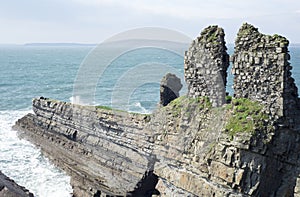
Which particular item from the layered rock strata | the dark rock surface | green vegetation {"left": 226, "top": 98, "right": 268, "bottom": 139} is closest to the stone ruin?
green vegetation {"left": 226, "top": 98, "right": 268, "bottom": 139}

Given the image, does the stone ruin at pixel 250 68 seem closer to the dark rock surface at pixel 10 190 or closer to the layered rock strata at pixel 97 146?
the layered rock strata at pixel 97 146

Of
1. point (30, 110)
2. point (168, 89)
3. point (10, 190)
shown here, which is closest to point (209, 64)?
point (168, 89)

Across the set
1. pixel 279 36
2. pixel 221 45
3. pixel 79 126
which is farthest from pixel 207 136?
pixel 79 126

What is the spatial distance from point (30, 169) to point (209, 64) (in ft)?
59.2

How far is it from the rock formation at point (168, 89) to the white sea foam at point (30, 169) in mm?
8550

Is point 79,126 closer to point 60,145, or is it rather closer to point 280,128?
point 60,145

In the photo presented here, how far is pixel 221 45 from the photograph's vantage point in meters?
15.4

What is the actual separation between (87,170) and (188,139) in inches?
430

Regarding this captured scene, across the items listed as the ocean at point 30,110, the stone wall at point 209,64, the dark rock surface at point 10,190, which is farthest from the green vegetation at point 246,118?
the ocean at point 30,110

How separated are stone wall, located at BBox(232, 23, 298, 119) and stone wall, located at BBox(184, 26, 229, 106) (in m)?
1.30

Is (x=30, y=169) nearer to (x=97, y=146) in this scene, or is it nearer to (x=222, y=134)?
(x=97, y=146)

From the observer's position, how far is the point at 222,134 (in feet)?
45.2

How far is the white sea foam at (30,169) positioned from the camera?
25256 millimetres

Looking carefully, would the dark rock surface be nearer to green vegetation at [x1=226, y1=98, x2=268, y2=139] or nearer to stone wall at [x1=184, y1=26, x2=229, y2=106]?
stone wall at [x1=184, y1=26, x2=229, y2=106]
